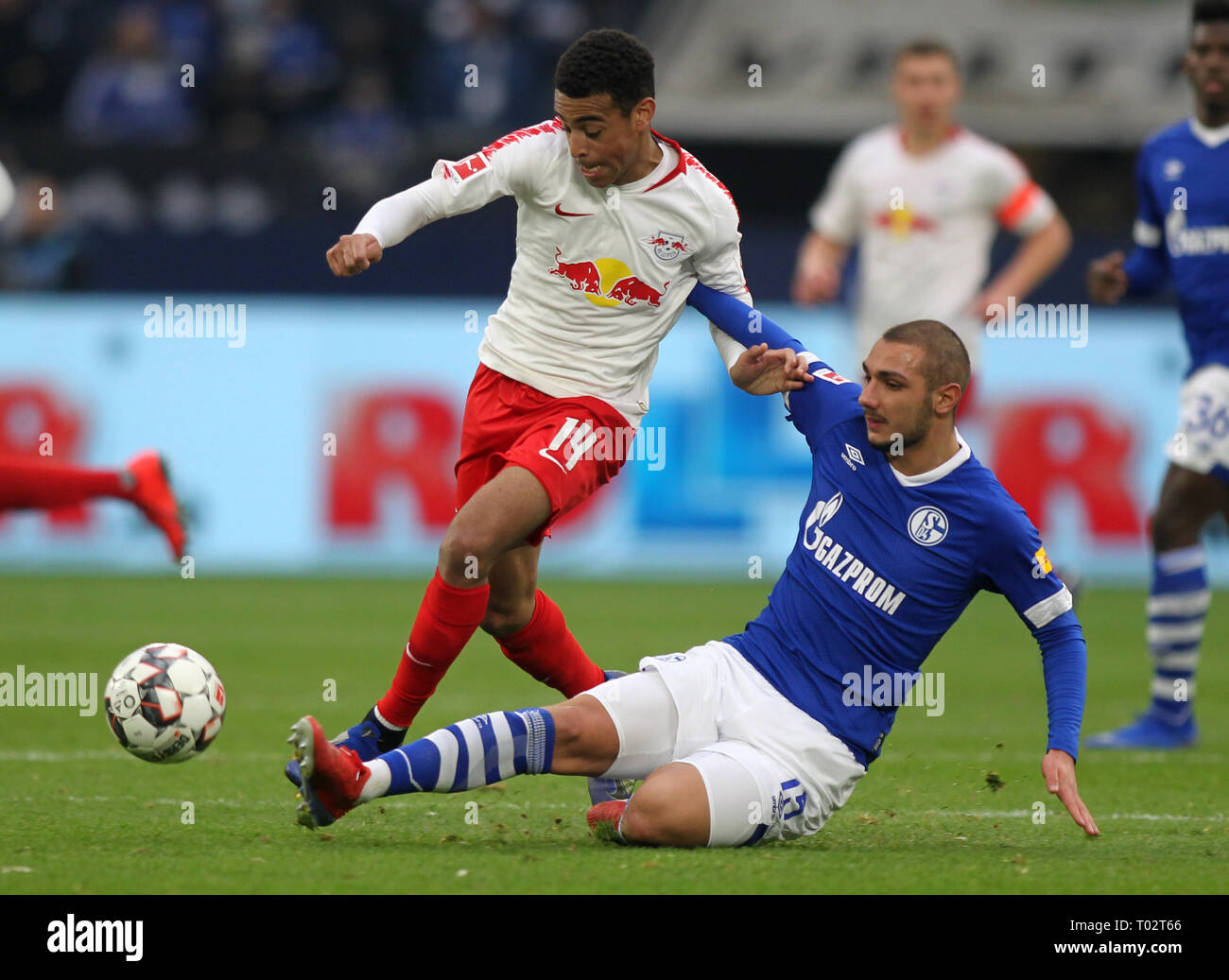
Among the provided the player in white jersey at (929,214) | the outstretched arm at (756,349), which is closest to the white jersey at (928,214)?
the player in white jersey at (929,214)

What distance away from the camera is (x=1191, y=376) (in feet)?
23.5

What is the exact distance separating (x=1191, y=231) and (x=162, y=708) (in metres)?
4.55

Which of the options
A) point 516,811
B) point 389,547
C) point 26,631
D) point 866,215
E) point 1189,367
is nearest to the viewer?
point 516,811

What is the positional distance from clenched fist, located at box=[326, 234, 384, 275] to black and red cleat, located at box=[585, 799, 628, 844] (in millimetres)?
1553

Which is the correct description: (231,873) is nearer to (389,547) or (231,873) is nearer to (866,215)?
(866,215)

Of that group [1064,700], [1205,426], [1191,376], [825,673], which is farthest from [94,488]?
Result: [1191,376]

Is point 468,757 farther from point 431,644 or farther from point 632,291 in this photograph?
point 632,291

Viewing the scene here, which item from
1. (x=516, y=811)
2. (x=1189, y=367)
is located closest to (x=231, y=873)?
(x=516, y=811)

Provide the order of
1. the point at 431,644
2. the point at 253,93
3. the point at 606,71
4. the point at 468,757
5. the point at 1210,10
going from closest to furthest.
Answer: the point at 468,757
the point at 606,71
the point at 431,644
the point at 1210,10
the point at 253,93

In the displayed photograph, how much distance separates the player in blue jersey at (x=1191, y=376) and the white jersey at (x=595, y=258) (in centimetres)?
→ 218

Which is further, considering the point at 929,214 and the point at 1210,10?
the point at 929,214

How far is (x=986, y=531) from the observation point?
4.60 metres

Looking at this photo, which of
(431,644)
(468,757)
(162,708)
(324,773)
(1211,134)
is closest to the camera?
(324,773)

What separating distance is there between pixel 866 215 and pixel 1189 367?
2.00 metres
